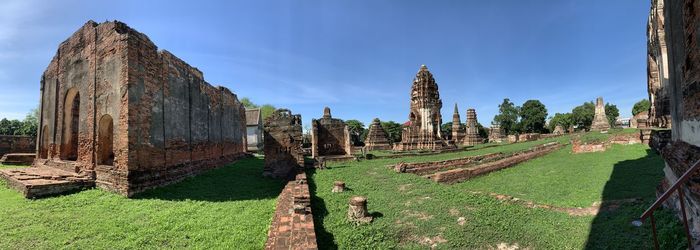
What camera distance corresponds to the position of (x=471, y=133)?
110 feet

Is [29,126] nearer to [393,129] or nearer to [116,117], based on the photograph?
[116,117]

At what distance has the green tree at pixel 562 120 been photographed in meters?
66.2

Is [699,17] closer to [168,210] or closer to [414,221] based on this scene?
[414,221]

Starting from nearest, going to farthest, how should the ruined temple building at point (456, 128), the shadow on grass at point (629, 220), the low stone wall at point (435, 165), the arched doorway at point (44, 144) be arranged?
the shadow on grass at point (629, 220) < the low stone wall at point (435, 165) < the arched doorway at point (44, 144) < the ruined temple building at point (456, 128)

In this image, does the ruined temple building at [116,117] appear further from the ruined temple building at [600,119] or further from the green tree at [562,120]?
the green tree at [562,120]

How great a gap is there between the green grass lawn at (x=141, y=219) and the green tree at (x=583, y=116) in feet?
243

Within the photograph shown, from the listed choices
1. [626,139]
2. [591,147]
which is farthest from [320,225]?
[626,139]

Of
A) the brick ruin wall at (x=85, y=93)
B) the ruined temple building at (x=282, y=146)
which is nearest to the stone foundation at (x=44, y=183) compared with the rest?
the brick ruin wall at (x=85, y=93)

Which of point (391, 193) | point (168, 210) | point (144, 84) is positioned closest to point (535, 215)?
point (391, 193)

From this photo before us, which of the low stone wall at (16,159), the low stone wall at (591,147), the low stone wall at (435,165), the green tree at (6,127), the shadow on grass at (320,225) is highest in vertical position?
the green tree at (6,127)

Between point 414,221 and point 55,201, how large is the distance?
30.5 ft

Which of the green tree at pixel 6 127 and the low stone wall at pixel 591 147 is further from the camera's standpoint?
the green tree at pixel 6 127

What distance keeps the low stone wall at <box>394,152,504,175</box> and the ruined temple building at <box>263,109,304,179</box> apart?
14.8ft

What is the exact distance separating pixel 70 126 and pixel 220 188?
26.9ft
